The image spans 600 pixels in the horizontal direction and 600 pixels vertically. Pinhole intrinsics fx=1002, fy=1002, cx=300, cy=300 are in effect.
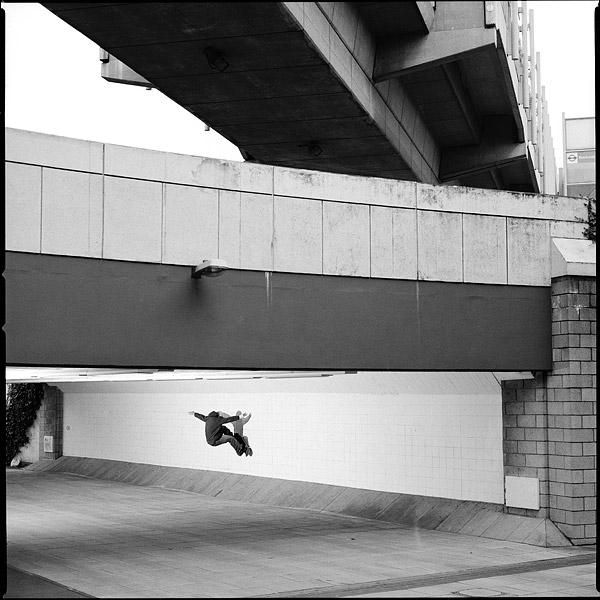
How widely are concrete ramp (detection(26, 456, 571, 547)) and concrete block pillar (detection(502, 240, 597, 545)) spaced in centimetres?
36

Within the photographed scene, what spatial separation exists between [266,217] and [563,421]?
6.18 metres

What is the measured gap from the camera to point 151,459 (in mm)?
28828

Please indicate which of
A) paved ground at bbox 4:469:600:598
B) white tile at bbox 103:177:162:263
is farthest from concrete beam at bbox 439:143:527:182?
white tile at bbox 103:177:162:263

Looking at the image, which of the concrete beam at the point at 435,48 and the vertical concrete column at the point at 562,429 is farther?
the concrete beam at the point at 435,48

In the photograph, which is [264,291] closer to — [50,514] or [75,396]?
[50,514]

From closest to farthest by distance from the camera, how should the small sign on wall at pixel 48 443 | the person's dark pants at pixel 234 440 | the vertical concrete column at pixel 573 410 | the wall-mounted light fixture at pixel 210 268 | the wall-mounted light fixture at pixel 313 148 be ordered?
the wall-mounted light fixture at pixel 210 268 < the vertical concrete column at pixel 573 410 < the person's dark pants at pixel 234 440 < the wall-mounted light fixture at pixel 313 148 < the small sign on wall at pixel 48 443

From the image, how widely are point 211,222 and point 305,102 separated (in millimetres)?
8847

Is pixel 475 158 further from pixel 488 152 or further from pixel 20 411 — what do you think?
pixel 20 411

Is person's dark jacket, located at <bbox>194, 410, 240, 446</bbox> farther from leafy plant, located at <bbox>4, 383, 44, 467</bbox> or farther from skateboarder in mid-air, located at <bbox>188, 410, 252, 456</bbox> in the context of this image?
leafy plant, located at <bbox>4, 383, 44, 467</bbox>

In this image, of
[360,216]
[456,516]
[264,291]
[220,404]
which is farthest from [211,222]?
[220,404]

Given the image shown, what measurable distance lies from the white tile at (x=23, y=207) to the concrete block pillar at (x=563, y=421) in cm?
900

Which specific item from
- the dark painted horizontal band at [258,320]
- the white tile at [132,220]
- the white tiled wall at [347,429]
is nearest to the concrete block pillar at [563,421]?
the dark painted horizontal band at [258,320]

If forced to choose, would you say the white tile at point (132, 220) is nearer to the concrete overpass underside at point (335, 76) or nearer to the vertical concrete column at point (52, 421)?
the concrete overpass underside at point (335, 76)

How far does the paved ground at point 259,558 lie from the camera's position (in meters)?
12.7
